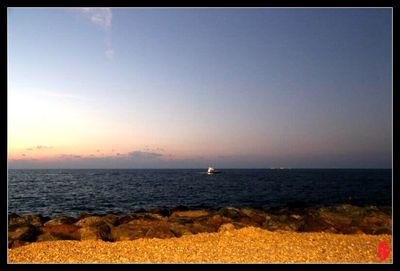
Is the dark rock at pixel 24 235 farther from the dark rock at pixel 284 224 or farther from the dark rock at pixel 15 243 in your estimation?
the dark rock at pixel 284 224

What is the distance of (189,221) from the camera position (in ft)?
65.9

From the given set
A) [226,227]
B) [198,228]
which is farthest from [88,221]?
[226,227]

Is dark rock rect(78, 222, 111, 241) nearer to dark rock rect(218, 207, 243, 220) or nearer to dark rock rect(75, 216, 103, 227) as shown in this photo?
dark rock rect(75, 216, 103, 227)

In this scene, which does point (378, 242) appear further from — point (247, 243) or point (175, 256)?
point (175, 256)

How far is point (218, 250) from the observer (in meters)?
12.8

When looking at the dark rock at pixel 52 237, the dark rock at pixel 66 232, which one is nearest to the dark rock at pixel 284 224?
the dark rock at pixel 66 232

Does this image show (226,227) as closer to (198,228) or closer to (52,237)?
(198,228)
